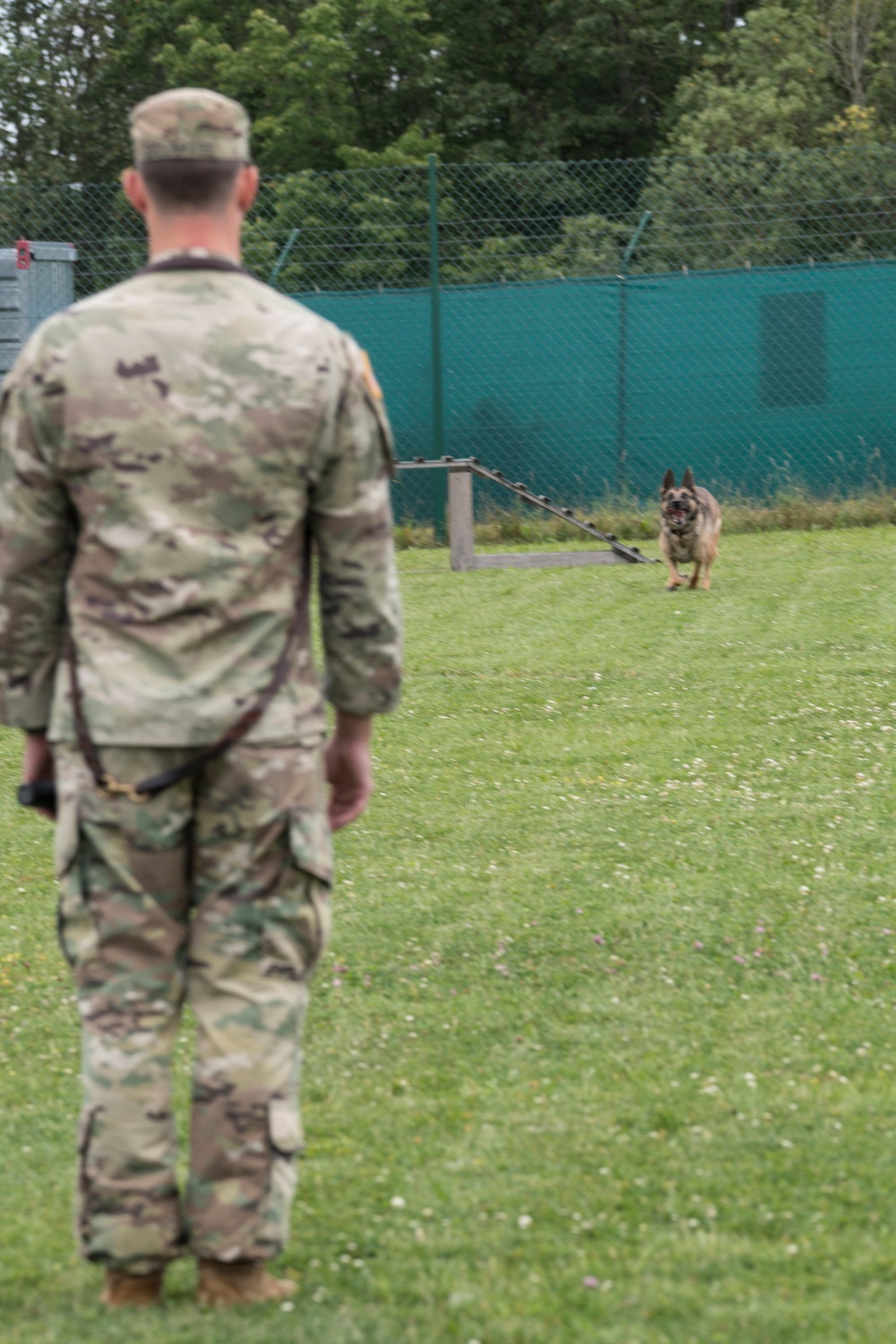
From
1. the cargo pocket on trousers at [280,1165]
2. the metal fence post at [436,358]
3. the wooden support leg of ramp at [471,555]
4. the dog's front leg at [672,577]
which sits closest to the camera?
the cargo pocket on trousers at [280,1165]

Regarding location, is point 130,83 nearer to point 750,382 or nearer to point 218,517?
point 750,382

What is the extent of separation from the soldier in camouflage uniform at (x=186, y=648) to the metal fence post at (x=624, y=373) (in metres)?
14.8

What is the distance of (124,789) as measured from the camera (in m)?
2.69

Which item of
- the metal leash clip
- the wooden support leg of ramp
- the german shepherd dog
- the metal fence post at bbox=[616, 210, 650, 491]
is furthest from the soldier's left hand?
the metal fence post at bbox=[616, 210, 650, 491]

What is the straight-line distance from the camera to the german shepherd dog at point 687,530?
1249cm

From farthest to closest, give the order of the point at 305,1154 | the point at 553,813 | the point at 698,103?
the point at 698,103
the point at 553,813
the point at 305,1154

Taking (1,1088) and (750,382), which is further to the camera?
(750,382)

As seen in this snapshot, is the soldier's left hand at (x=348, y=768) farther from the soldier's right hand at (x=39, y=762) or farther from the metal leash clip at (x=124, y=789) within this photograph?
the soldier's right hand at (x=39, y=762)

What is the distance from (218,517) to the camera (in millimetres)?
2705

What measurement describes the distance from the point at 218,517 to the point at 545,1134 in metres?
1.64

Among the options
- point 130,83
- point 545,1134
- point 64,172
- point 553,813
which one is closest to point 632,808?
point 553,813

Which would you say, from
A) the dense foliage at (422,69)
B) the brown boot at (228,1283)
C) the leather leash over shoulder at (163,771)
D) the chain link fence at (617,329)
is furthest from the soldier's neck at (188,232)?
the dense foliage at (422,69)

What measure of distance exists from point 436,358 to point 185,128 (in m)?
14.3

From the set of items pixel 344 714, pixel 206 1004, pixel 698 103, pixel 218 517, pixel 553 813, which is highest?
pixel 698 103
